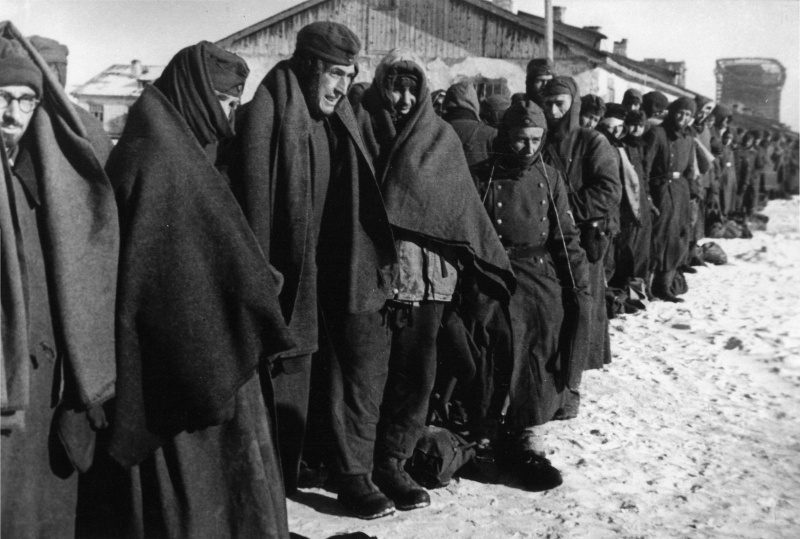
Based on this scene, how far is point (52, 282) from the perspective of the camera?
2574 mm

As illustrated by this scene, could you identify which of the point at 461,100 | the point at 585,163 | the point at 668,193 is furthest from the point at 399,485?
the point at 668,193

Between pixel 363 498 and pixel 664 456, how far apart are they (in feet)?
6.50

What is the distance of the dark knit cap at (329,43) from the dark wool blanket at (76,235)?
50.9 inches

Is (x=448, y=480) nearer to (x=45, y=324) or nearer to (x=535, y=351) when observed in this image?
(x=535, y=351)

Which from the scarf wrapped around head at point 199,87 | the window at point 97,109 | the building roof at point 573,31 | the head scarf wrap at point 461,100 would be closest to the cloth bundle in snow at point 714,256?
the head scarf wrap at point 461,100

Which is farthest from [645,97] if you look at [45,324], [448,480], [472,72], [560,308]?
[472,72]

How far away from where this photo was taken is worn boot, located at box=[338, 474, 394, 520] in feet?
13.0

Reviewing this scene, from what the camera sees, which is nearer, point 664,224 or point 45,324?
point 45,324

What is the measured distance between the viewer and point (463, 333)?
4.58 meters

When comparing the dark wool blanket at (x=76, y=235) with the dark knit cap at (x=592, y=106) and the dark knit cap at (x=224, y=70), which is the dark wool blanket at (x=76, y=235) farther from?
the dark knit cap at (x=592, y=106)

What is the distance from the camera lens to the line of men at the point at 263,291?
8.47 feet

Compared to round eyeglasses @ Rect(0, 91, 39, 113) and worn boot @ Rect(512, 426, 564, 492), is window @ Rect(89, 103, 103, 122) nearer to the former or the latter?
worn boot @ Rect(512, 426, 564, 492)

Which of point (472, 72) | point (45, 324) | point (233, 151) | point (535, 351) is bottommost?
point (535, 351)

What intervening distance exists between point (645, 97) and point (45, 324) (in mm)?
9347
